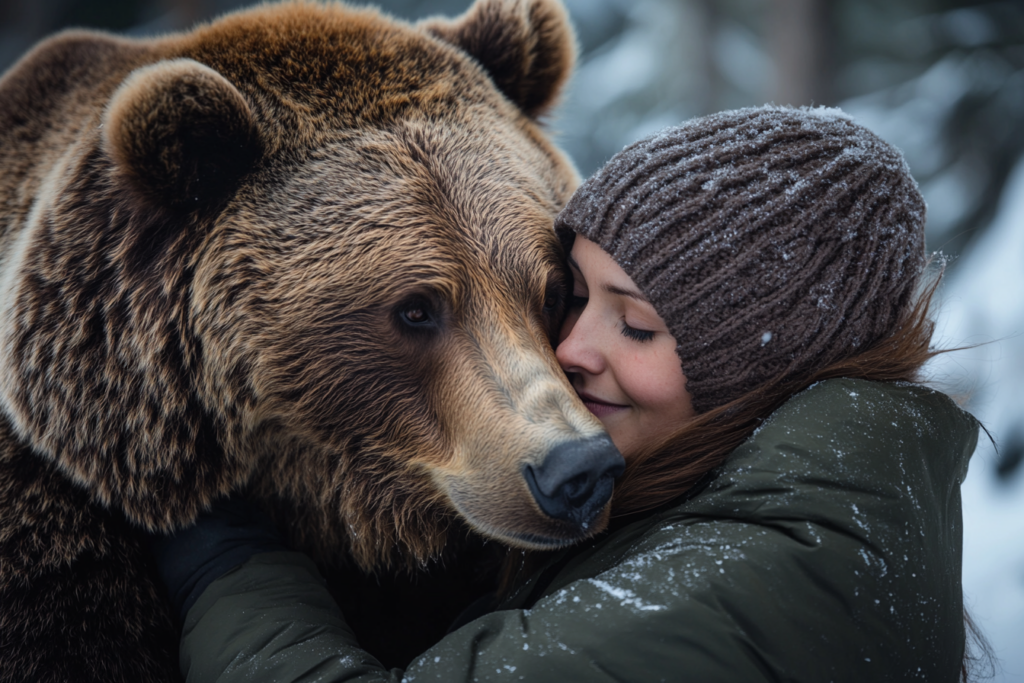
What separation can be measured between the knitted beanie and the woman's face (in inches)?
2.7

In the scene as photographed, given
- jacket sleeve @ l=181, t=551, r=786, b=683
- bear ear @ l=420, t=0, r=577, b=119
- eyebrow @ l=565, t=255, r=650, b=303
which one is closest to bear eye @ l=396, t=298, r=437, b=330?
eyebrow @ l=565, t=255, r=650, b=303

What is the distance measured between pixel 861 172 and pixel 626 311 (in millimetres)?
704

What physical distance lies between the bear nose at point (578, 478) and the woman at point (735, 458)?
0.15 metres

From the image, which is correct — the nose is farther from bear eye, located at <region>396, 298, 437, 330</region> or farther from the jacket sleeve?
the jacket sleeve

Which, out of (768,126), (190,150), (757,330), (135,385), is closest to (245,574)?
(135,385)

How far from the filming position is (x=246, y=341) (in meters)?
2.14

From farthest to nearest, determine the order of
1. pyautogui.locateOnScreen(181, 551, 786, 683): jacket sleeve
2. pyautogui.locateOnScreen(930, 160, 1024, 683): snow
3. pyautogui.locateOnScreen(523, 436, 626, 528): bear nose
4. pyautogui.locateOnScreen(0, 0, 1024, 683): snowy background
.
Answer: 1. pyautogui.locateOnScreen(0, 0, 1024, 683): snowy background
2. pyautogui.locateOnScreen(930, 160, 1024, 683): snow
3. pyautogui.locateOnScreen(523, 436, 626, 528): bear nose
4. pyautogui.locateOnScreen(181, 551, 786, 683): jacket sleeve

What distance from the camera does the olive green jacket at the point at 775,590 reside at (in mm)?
1438

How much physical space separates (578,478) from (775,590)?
1.72 feet

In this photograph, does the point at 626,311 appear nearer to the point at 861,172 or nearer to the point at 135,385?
the point at 861,172

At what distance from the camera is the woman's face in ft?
6.68

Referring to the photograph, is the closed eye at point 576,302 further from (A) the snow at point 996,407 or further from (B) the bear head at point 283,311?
(A) the snow at point 996,407

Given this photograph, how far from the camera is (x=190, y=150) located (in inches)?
82.8

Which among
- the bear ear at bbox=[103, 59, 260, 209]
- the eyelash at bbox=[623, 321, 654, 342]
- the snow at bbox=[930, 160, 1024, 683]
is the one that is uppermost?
the bear ear at bbox=[103, 59, 260, 209]
